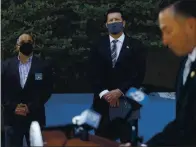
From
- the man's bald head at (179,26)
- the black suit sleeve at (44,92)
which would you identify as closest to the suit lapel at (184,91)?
the man's bald head at (179,26)

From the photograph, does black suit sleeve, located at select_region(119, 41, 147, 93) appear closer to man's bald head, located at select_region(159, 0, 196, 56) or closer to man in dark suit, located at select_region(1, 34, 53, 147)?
man's bald head, located at select_region(159, 0, 196, 56)

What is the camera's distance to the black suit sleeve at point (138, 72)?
270 inches

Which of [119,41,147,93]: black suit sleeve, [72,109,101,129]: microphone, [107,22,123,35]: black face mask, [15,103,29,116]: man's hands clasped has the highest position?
[107,22,123,35]: black face mask

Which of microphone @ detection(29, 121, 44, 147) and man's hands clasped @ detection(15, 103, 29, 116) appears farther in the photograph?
man's hands clasped @ detection(15, 103, 29, 116)

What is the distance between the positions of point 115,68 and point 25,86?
97 cm

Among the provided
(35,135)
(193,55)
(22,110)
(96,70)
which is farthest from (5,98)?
(193,55)

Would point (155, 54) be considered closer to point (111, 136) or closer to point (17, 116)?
point (111, 136)

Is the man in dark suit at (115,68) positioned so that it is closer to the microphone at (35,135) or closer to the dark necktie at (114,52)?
the dark necktie at (114,52)

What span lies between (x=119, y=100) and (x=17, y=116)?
3.60ft

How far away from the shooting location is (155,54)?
6.82 meters

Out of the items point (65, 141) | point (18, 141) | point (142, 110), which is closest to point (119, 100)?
point (142, 110)

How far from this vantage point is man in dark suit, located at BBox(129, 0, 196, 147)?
6809 mm

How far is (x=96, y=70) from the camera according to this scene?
6.87m

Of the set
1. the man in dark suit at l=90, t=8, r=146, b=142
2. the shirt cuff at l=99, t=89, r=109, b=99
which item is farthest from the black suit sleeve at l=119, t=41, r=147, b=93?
the shirt cuff at l=99, t=89, r=109, b=99
